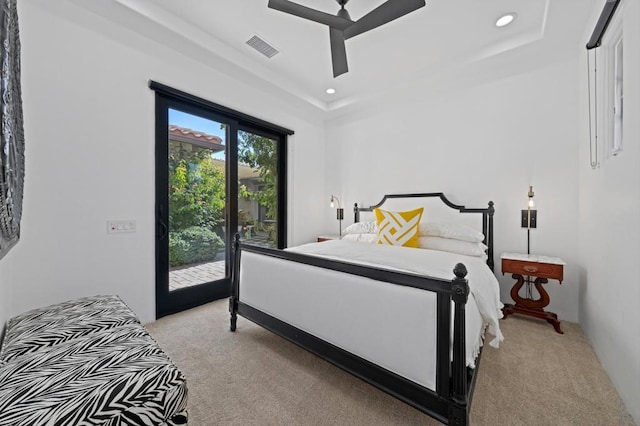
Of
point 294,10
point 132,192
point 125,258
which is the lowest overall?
point 125,258

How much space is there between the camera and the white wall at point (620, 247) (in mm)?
1433

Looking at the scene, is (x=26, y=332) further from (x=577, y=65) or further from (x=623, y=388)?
(x=577, y=65)

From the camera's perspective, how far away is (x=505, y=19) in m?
2.32

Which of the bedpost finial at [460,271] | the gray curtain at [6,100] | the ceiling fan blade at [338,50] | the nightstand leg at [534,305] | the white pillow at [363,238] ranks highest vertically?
the ceiling fan blade at [338,50]

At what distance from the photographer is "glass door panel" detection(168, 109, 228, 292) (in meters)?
2.81

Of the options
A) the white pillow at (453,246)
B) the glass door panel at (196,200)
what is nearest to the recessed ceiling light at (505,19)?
the white pillow at (453,246)

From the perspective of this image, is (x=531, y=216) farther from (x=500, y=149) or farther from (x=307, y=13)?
(x=307, y=13)

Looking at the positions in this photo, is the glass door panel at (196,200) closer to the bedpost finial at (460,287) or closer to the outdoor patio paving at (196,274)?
the outdoor patio paving at (196,274)

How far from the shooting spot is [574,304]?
261 centimetres

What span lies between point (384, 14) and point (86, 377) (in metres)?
2.67

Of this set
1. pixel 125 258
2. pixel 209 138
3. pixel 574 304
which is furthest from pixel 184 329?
pixel 574 304

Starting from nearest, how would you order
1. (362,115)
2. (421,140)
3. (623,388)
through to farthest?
(623,388), (421,140), (362,115)

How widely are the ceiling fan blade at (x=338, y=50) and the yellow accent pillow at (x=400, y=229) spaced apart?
5.61 ft

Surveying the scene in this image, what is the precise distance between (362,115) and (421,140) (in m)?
1.12
